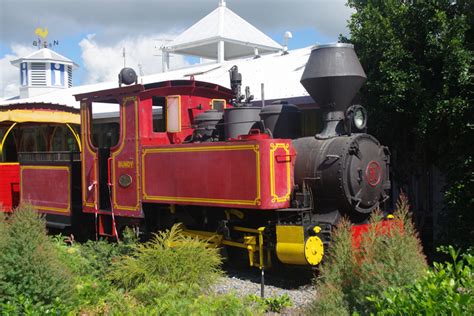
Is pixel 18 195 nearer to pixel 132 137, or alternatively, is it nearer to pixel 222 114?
pixel 132 137

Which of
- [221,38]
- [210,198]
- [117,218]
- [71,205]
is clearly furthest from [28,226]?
[221,38]

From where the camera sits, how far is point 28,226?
201 inches

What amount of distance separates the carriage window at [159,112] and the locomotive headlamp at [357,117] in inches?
112

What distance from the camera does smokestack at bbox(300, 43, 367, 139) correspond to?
7.03 metres

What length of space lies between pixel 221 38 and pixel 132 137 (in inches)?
530

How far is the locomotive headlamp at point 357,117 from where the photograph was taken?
22.8ft

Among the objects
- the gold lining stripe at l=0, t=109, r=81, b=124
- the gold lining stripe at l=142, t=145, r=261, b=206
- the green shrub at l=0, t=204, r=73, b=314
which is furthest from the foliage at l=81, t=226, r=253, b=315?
the gold lining stripe at l=0, t=109, r=81, b=124

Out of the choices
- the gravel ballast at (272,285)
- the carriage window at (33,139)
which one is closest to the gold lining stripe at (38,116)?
the carriage window at (33,139)

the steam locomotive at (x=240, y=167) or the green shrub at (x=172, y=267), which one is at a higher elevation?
the steam locomotive at (x=240, y=167)

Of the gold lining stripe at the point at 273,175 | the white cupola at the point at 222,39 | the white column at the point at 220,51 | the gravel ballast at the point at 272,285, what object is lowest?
the gravel ballast at the point at 272,285

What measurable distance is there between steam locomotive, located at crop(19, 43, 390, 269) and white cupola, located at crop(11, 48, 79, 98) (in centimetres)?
2095

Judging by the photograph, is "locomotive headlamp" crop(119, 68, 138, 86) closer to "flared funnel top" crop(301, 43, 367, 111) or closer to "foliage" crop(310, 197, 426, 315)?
"flared funnel top" crop(301, 43, 367, 111)

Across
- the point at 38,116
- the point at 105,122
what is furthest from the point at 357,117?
the point at 105,122

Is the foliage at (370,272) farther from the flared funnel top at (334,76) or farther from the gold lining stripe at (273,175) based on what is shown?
the flared funnel top at (334,76)
